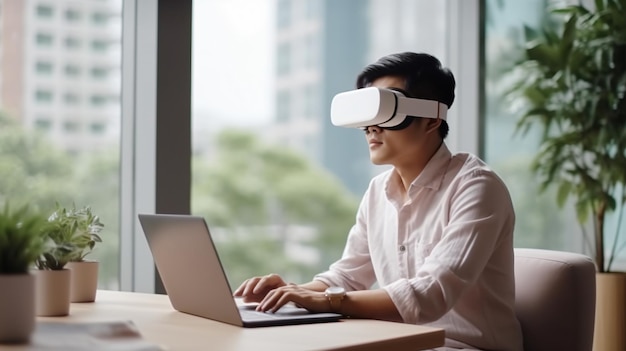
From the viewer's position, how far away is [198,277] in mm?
1625

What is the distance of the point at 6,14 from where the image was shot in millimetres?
2447

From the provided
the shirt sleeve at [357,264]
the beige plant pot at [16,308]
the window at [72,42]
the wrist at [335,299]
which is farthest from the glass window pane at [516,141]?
the beige plant pot at [16,308]

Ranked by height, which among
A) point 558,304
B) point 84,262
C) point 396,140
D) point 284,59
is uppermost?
point 284,59

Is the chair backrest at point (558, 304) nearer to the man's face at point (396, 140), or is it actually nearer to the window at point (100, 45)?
the man's face at point (396, 140)

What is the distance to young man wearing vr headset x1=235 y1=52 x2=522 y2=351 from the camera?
5.90 feet

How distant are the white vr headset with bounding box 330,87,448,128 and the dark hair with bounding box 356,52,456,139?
0.06 meters

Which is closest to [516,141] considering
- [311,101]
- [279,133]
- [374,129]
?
[374,129]

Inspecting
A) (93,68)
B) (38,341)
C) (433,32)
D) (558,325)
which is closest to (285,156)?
(433,32)

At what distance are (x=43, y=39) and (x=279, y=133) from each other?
18.0 feet

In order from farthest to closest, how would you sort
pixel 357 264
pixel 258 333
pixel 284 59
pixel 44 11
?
pixel 284 59
pixel 44 11
pixel 357 264
pixel 258 333

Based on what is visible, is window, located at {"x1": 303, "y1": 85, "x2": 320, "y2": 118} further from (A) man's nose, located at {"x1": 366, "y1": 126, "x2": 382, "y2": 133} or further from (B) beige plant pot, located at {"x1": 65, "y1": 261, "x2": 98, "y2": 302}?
(B) beige plant pot, located at {"x1": 65, "y1": 261, "x2": 98, "y2": 302}

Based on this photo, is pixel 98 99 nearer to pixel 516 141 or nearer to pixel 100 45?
pixel 100 45

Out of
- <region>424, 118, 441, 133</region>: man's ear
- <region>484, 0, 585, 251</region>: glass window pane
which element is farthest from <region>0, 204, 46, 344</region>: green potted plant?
<region>484, 0, 585, 251</region>: glass window pane

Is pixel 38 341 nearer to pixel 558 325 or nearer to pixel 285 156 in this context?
pixel 558 325
